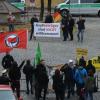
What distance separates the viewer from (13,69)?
22875mm

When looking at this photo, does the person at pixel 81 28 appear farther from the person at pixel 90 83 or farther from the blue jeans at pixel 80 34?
the person at pixel 90 83

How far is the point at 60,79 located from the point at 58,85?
0.83 ft

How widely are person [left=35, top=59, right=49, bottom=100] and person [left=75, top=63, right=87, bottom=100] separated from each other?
3.48 ft

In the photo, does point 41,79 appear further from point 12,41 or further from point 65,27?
point 65,27

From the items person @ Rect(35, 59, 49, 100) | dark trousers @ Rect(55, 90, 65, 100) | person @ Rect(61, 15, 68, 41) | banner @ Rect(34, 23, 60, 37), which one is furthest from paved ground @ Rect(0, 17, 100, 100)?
dark trousers @ Rect(55, 90, 65, 100)

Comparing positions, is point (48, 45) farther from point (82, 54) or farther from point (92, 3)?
point (92, 3)

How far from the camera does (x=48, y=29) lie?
36250 millimetres

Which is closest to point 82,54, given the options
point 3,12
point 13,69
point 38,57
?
point 38,57

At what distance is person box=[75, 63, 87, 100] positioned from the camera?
890 inches

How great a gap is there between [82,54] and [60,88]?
9.42ft

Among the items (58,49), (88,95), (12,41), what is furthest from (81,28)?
(88,95)

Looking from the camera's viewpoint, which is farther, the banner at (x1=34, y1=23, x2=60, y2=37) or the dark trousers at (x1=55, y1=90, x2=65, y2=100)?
the banner at (x1=34, y1=23, x2=60, y2=37)

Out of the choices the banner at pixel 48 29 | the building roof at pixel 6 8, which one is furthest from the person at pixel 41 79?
the building roof at pixel 6 8

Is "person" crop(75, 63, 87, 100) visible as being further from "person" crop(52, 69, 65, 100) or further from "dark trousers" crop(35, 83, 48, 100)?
"dark trousers" crop(35, 83, 48, 100)
